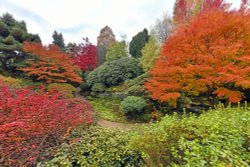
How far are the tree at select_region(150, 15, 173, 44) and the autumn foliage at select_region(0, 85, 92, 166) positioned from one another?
21346 millimetres

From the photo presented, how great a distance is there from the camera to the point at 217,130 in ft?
7.57

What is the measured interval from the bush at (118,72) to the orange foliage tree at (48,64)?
142 inches

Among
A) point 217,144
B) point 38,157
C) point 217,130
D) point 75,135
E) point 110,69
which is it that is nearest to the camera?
point 217,144

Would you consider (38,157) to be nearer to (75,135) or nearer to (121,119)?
(75,135)

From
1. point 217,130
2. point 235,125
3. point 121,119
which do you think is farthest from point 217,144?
point 121,119

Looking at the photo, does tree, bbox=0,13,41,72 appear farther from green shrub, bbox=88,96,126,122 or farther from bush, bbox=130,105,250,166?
bush, bbox=130,105,250,166

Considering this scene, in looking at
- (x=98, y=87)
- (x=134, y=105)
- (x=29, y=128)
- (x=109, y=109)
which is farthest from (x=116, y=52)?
(x=29, y=128)

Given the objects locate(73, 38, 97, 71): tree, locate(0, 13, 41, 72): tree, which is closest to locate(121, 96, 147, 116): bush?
locate(0, 13, 41, 72): tree

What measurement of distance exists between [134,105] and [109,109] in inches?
120

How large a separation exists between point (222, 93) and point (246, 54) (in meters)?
1.78

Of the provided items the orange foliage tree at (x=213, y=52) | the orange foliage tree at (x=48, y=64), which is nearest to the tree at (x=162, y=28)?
the orange foliage tree at (x=48, y=64)

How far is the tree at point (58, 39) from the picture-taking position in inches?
1041

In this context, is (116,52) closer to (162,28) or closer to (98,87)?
(98,87)

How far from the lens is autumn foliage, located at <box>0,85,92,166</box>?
9.23ft
